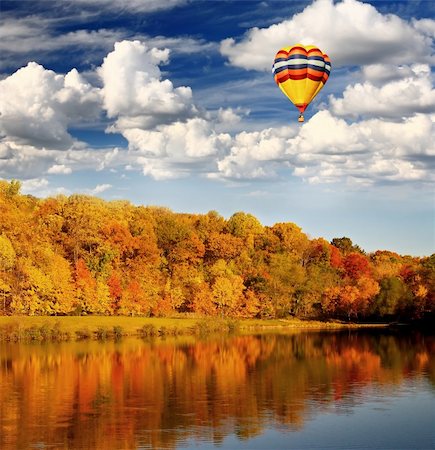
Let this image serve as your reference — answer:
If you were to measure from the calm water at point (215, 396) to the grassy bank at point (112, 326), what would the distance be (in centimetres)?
581

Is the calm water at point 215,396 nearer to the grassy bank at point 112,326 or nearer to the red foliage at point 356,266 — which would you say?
the grassy bank at point 112,326

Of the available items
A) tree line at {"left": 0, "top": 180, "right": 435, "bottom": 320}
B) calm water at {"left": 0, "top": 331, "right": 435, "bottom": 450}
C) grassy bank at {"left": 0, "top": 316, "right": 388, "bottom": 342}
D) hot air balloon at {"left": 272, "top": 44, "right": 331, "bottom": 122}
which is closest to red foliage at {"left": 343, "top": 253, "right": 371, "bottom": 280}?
tree line at {"left": 0, "top": 180, "right": 435, "bottom": 320}

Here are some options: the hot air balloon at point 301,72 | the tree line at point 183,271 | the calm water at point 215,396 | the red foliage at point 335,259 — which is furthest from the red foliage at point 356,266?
the hot air balloon at point 301,72

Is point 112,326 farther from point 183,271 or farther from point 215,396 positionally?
point 215,396

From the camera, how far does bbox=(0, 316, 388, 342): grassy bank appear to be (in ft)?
243

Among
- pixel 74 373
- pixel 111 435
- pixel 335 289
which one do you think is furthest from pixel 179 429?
pixel 335 289

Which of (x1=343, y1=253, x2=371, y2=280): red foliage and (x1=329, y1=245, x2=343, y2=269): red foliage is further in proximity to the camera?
(x1=329, y1=245, x2=343, y2=269): red foliage

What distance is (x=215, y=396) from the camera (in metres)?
43.9

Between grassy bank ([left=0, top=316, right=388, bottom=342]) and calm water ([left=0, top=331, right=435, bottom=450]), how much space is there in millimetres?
5814

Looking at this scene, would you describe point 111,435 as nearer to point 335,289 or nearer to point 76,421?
point 76,421

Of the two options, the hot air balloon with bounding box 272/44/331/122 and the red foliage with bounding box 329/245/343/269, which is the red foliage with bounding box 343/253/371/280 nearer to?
the red foliage with bounding box 329/245/343/269

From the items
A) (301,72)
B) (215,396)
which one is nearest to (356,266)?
(301,72)

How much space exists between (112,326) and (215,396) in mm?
37810

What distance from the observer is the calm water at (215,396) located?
3338cm
